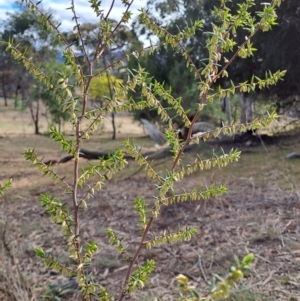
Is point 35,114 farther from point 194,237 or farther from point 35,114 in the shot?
point 194,237

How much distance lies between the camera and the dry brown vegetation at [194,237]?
233 centimetres

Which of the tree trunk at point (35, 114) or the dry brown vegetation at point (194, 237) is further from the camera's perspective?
the tree trunk at point (35, 114)

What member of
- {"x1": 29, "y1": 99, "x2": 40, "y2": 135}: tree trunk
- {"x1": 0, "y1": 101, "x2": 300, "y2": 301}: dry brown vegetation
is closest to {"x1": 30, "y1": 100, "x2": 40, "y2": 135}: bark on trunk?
{"x1": 29, "y1": 99, "x2": 40, "y2": 135}: tree trunk

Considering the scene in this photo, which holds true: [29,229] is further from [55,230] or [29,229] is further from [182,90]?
[182,90]

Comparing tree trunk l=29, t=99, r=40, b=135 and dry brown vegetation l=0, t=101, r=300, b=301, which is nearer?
dry brown vegetation l=0, t=101, r=300, b=301

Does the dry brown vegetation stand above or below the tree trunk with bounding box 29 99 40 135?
below

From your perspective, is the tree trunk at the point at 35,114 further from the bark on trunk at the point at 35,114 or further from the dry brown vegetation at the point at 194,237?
the dry brown vegetation at the point at 194,237

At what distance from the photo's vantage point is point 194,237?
318 centimetres

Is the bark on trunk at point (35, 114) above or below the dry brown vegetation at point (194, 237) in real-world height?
above

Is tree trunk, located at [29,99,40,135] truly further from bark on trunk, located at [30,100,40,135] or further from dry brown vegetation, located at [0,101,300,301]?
dry brown vegetation, located at [0,101,300,301]

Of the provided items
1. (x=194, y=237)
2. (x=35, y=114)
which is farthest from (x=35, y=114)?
(x=194, y=237)

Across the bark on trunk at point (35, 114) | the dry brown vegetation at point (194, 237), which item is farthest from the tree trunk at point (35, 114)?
the dry brown vegetation at point (194, 237)

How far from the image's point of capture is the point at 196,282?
8.16 feet

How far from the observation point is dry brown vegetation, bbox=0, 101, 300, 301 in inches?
91.7
